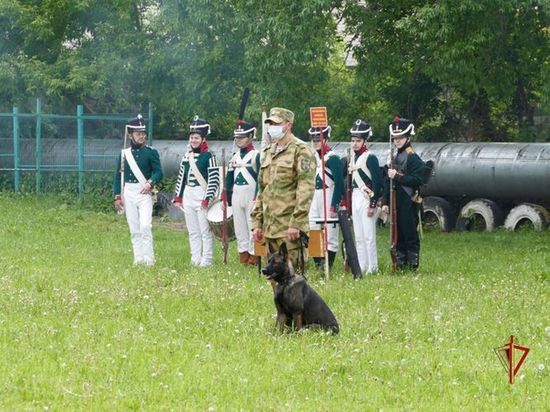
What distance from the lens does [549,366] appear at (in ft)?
33.9

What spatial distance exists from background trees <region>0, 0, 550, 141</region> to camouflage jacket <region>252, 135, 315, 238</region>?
9274 millimetres

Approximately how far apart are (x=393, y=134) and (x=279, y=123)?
→ 4.20 m

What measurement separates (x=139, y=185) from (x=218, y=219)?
1.32 m

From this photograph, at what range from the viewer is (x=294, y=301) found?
11.3 metres

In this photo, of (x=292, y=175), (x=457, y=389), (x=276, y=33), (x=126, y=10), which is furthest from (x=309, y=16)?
(x=457, y=389)

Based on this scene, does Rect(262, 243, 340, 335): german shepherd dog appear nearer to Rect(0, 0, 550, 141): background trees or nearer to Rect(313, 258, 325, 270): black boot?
Rect(313, 258, 325, 270): black boot

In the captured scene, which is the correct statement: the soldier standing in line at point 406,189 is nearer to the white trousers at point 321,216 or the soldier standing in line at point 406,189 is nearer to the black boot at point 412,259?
the black boot at point 412,259

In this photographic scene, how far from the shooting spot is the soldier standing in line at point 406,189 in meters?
17.1

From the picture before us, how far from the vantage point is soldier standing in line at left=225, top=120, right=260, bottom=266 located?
18203mm

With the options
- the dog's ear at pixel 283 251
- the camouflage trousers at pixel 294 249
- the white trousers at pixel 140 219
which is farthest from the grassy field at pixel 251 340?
the dog's ear at pixel 283 251

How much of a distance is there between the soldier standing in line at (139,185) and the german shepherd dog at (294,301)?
6.74 meters

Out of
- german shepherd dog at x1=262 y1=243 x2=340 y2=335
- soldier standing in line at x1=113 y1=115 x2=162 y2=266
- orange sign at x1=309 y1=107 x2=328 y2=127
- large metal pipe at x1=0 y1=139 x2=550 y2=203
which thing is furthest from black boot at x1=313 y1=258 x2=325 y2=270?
large metal pipe at x1=0 y1=139 x2=550 y2=203

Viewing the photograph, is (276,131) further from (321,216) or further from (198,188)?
(198,188)

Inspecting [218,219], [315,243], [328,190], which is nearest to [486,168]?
[218,219]
